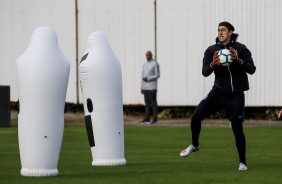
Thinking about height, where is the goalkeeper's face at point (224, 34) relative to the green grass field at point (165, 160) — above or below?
above

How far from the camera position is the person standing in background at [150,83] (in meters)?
30.9

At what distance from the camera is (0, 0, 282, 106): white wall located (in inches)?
1287

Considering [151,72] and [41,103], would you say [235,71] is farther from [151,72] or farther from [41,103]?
[151,72]

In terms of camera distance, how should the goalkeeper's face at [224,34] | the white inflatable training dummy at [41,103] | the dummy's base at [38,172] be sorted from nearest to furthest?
1. the white inflatable training dummy at [41,103]
2. the dummy's base at [38,172]
3. the goalkeeper's face at [224,34]

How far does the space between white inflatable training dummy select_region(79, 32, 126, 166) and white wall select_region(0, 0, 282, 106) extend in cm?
1663

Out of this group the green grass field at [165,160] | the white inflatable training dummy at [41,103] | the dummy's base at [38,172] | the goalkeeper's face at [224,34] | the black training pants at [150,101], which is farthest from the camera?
the black training pants at [150,101]

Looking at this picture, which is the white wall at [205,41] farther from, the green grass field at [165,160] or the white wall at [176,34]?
the green grass field at [165,160]

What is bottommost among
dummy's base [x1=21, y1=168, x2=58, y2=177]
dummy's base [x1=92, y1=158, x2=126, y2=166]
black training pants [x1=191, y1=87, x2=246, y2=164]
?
dummy's base [x1=92, y1=158, x2=126, y2=166]

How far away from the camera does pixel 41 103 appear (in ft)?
47.0

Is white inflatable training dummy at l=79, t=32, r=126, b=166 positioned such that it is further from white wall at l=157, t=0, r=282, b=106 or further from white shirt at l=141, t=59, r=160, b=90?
white wall at l=157, t=0, r=282, b=106

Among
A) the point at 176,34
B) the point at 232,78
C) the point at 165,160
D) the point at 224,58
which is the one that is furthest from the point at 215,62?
the point at 176,34

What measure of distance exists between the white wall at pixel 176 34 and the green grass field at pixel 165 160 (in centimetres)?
697

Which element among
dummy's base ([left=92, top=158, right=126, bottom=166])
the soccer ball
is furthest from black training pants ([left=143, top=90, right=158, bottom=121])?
the soccer ball

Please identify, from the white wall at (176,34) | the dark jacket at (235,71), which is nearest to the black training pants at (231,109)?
the dark jacket at (235,71)
